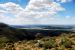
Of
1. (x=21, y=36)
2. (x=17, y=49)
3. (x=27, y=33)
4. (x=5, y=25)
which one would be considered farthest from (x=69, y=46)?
(x=5, y=25)

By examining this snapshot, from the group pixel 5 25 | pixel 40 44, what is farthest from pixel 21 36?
pixel 40 44

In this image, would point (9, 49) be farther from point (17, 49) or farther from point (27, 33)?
point (27, 33)

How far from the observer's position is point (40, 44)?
1902 cm

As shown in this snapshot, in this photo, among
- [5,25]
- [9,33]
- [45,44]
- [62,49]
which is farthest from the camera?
[5,25]

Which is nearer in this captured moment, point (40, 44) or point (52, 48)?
point (52, 48)

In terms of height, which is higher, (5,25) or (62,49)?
(5,25)

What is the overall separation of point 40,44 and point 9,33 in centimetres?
1285

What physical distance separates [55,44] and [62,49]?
1.67 metres

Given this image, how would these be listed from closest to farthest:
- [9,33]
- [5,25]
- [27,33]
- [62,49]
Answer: [62,49]
[9,33]
[27,33]
[5,25]

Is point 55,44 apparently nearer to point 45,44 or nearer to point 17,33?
point 45,44

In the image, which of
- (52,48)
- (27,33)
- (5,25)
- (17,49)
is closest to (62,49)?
(52,48)

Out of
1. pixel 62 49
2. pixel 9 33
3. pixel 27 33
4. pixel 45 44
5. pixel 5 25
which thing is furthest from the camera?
pixel 5 25

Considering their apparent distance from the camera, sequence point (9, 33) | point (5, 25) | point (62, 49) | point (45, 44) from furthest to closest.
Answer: point (5, 25), point (9, 33), point (45, 44), point (62, 49)

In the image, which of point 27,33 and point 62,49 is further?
point 27,33
